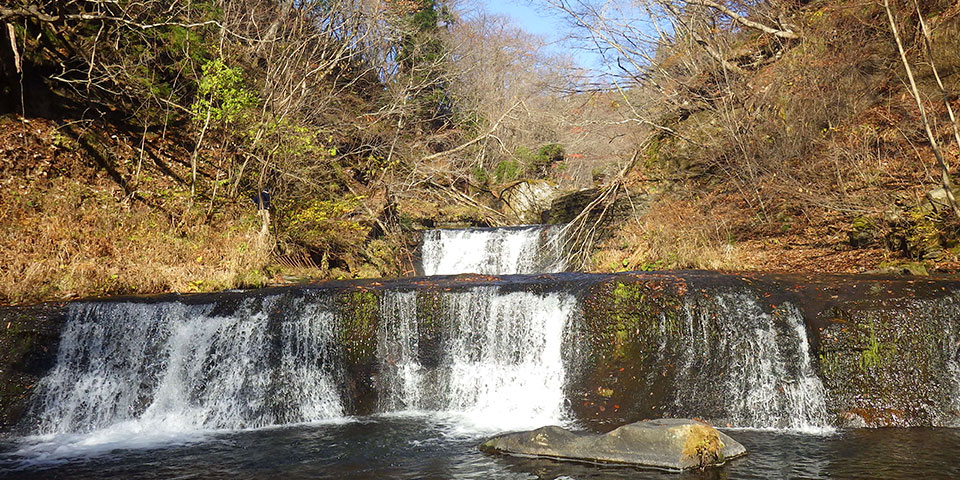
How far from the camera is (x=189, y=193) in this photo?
13.8 m

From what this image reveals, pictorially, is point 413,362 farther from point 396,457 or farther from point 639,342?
point 639,342

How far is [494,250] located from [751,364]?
28.3ft

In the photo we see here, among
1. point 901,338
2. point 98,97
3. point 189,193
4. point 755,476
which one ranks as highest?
point 98,97

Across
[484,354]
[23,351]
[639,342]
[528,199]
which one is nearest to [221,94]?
[23,351]

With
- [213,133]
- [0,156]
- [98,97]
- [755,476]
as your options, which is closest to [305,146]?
[213,133]

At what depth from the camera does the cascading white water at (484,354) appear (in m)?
8.61

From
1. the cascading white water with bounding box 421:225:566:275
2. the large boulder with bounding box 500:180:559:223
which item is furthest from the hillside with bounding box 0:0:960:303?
the large boulder with bounding box 500:180:559:223

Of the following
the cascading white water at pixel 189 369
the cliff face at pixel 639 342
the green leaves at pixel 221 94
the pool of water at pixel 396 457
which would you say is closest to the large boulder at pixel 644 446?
the pool of water at pixel 396 457

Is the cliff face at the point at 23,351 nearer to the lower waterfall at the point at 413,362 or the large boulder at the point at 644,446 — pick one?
the lower waterfall at the point at 413,362

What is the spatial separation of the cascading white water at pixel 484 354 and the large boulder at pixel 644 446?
2.03m

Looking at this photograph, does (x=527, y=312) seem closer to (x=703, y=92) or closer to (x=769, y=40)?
(x=703, y=92)

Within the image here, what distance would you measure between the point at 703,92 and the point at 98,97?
1423cm

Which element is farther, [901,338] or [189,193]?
[189,193]

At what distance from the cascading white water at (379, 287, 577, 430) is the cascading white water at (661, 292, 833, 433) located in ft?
5.17
